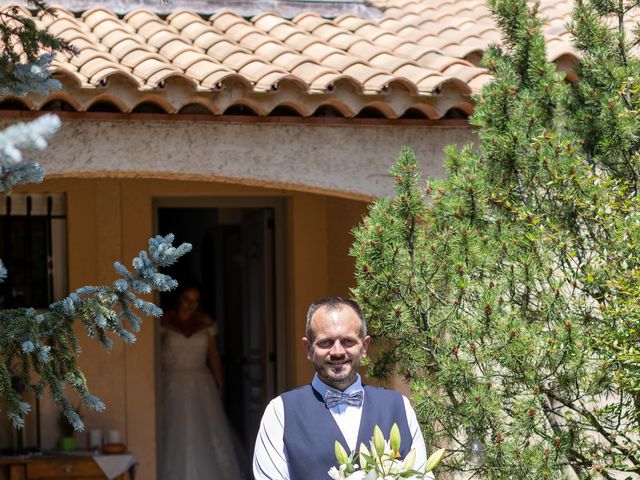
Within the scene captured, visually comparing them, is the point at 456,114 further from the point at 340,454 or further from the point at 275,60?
the point at 340,454

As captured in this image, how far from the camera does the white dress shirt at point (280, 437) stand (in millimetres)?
3721

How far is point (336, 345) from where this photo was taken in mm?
3736

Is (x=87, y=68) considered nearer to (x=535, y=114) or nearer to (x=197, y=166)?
(x=197, y=166)

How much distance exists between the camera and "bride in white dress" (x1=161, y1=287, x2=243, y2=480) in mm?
9680

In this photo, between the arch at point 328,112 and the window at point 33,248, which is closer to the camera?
the arch at point 328,112

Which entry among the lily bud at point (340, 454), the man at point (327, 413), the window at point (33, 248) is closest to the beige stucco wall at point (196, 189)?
the window at point (33, 248)

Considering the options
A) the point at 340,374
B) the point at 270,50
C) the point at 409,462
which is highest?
the point at 270,50

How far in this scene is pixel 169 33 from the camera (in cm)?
730

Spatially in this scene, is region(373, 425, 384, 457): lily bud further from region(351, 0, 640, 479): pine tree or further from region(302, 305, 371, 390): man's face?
region(351, 0, 640, 479): pine tree

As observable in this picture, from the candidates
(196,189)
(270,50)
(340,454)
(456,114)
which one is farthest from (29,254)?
(340,454)

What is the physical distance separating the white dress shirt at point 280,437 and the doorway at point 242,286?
5324 mm

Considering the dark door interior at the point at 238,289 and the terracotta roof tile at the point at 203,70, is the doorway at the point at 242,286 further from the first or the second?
the terracotta roof tile at the point at 203,70

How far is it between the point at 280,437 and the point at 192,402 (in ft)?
20.4

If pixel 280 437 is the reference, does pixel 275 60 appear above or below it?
above
